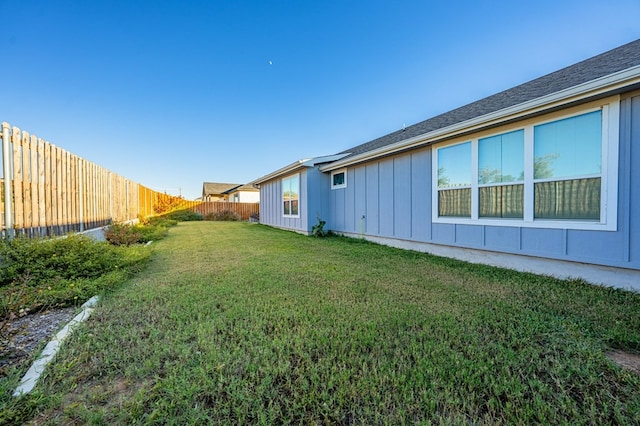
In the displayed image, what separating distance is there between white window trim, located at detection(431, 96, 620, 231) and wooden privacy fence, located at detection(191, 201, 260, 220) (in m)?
19.8

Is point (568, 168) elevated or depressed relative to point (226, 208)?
elevated

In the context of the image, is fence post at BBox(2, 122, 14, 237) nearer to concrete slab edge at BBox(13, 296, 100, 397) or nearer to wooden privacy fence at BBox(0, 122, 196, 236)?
wooden privacy fence at BBox(0, 122, 196, 236)

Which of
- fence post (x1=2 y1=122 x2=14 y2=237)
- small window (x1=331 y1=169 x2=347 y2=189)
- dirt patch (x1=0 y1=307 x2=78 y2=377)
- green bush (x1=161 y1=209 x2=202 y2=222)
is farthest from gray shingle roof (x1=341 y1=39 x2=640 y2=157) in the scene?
green bush (x1=161 y1=209 x2=202 y2=222)

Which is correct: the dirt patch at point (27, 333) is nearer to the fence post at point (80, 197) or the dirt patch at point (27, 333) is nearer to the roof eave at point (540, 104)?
the fence post at point (80, 197)

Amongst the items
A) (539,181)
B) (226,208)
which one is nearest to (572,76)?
(539,181)

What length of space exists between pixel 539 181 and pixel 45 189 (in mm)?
8559

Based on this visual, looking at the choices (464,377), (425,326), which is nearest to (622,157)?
(425,326)

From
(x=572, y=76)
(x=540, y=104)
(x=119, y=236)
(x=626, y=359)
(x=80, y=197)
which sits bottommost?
(x=626, y=359)

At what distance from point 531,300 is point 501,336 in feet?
4.46

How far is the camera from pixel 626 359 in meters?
1.99

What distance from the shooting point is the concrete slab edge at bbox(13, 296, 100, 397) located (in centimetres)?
161

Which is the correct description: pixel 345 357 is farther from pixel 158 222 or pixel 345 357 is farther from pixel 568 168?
pixel 158 222

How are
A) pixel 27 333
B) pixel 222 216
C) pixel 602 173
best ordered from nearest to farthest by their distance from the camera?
pixel 27 333 < pixel 602 173 < pixel 222 216

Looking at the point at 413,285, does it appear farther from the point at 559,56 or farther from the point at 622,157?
the point at 559,56
